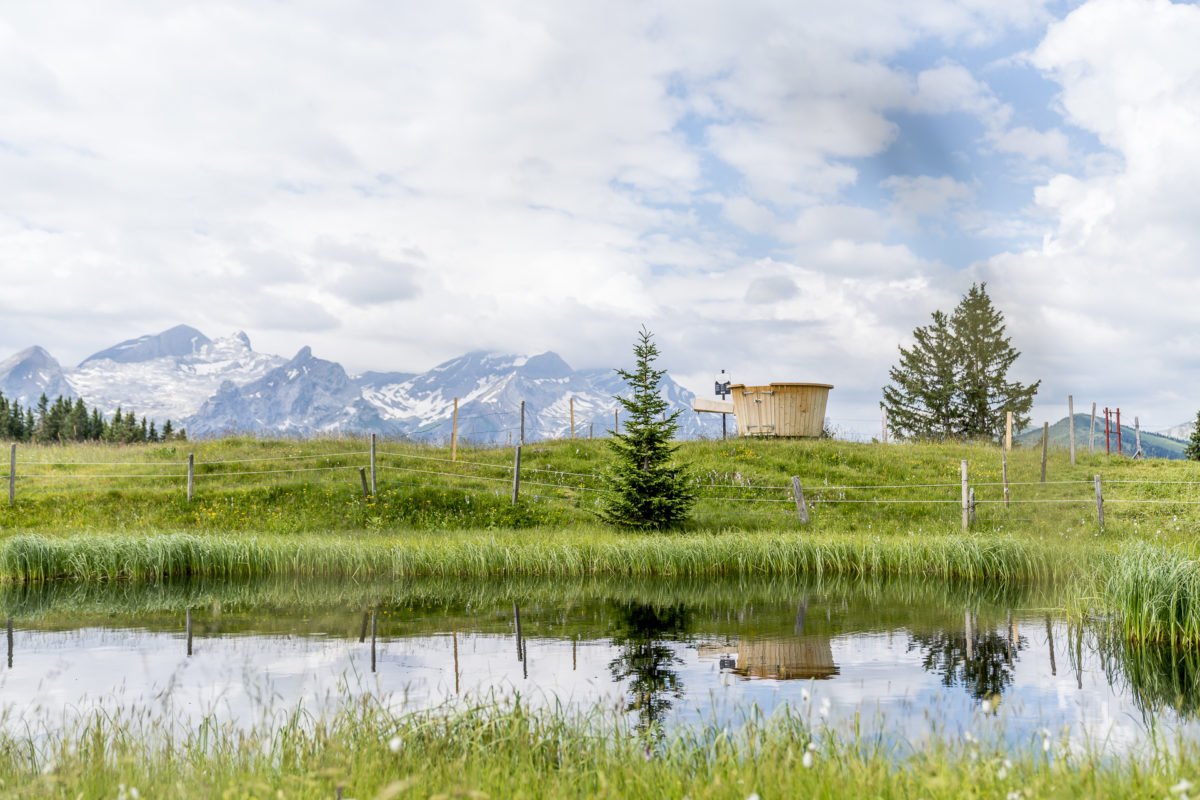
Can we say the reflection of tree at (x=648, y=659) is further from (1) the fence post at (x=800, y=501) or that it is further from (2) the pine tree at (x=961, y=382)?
(2) the pine tree at (x=961, y=382)

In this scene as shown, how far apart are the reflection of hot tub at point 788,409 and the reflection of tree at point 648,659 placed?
2226 cm

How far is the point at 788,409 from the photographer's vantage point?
35594 mm

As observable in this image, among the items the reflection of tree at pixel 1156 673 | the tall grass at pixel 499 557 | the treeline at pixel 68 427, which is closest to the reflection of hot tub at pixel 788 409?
the tall grass at pixel 499 557

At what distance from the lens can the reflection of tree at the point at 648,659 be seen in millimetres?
8516

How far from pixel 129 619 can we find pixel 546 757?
35.9 feet

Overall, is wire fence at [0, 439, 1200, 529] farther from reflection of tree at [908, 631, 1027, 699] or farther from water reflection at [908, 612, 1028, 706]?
reflection of tree at [908, 631, 1027, 699]

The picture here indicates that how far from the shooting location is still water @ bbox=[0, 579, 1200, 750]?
819 centimetres

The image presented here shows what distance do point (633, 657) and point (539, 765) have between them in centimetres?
498

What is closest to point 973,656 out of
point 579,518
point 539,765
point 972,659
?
point 972,659

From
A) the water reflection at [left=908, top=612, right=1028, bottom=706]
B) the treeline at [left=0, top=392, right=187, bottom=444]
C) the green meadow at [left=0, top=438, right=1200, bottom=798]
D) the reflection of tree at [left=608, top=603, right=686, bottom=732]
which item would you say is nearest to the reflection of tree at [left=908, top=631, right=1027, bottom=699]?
the water reflection at [left=908, top=612, right=1028, bottom=706]

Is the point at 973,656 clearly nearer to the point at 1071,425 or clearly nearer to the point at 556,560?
the point at 556,560

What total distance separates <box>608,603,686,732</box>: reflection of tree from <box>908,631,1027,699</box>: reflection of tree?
3173 millimetres

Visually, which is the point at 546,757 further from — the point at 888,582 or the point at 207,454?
the point at 207,454

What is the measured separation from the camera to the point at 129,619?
13992 millimetres
